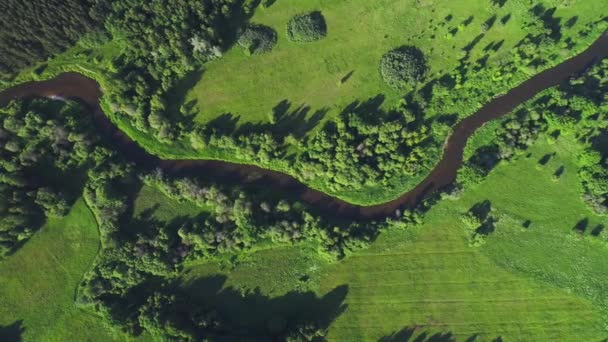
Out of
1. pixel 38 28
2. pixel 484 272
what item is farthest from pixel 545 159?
pixel 38 28

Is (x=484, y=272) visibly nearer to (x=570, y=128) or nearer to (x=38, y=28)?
(x=570, y=128)

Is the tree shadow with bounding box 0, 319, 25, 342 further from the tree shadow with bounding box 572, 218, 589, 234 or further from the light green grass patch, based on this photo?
the tree shadow with bounding box 572, 218, 589, 234

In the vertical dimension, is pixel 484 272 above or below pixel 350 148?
below

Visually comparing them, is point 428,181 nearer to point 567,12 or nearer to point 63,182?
point 567,12

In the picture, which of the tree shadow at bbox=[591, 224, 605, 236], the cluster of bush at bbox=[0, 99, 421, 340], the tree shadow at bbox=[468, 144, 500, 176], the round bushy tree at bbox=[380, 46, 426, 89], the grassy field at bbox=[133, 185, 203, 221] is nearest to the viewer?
the cluster of bush at bbox=[0, 99, 421, 340]

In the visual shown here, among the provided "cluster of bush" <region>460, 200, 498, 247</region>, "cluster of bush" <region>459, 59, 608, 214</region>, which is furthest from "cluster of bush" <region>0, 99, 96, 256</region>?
"cluster of bush" <region>459, 59, 608, 214</region>

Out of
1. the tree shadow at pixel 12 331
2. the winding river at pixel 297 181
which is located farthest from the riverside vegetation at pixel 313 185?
the winding river at pixel 297 181

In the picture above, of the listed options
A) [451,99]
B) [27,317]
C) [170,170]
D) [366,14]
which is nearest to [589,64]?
[451,99]
